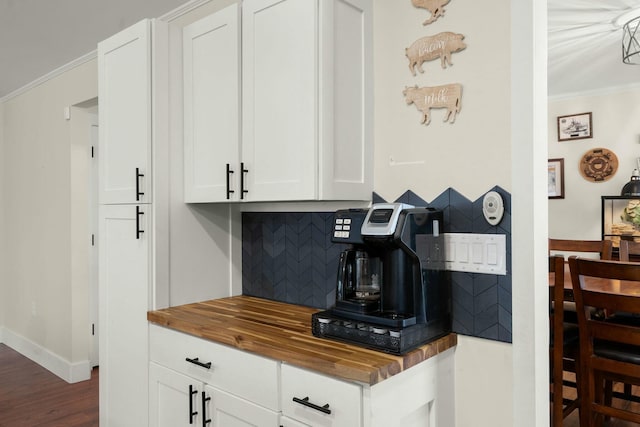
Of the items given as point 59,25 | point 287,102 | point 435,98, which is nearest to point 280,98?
point 287,102

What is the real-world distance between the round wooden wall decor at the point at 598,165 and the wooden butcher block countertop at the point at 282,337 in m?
4.05

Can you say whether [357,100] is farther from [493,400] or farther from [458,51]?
[493,400]

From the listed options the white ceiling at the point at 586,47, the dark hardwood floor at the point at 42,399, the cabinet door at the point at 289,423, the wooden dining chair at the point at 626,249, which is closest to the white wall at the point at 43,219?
the dark hardwood floor at the point at 42,399

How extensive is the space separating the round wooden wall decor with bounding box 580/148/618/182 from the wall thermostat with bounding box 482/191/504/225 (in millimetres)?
3983

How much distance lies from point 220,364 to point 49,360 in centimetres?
312

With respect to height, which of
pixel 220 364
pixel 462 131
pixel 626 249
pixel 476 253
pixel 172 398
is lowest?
pixel 172 398

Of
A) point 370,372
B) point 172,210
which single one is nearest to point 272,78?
point 172,210

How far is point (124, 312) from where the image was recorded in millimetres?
2330

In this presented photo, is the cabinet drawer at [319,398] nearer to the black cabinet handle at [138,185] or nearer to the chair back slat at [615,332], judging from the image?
the black cabinet handle at [138,185]

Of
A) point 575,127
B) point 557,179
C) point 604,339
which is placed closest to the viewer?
point 604,339

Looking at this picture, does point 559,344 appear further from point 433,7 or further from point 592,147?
point 592,147

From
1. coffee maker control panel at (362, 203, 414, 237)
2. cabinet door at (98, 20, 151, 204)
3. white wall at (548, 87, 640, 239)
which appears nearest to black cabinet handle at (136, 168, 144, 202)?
cabinet door at (98, 20, 151, 204)

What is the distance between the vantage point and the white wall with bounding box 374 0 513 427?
1621 mm

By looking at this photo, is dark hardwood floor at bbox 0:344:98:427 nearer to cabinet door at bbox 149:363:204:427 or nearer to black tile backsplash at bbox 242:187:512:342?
cabinet door at bbox 149:363:204:427
